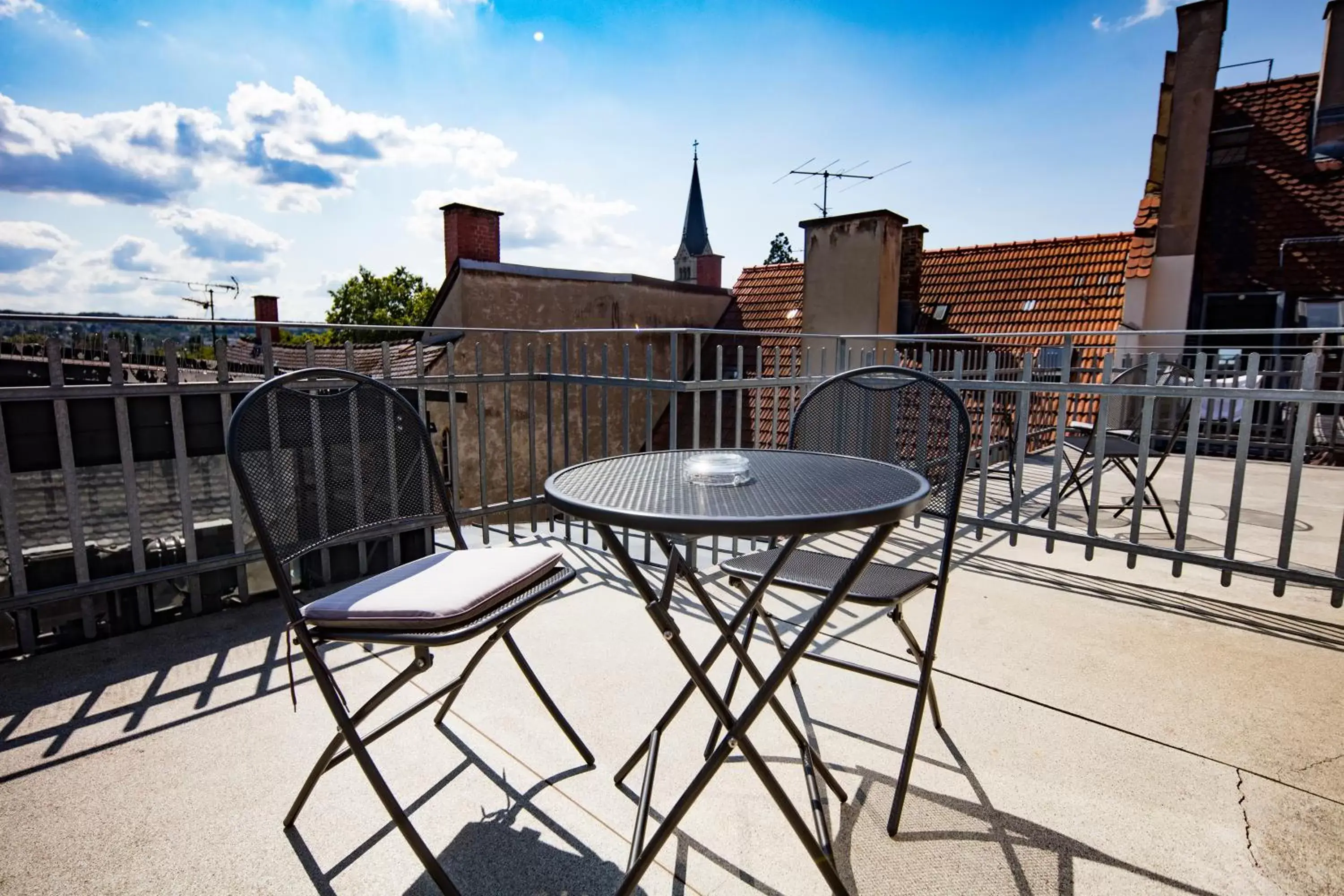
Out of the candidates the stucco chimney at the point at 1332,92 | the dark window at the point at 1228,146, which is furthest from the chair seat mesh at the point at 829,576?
the dark window at the point at 1228,146

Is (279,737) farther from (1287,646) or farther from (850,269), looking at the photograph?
(850,269)

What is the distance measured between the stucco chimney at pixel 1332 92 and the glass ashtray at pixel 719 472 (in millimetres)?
14947

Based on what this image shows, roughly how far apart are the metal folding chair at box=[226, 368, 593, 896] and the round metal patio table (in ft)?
1.03

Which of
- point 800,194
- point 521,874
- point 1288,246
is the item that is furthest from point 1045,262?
point 521,874

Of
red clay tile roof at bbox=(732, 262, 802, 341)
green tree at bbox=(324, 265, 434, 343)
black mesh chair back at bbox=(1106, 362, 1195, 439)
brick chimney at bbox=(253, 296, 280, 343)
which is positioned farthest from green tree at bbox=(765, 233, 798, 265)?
black mesh chair back at bbox=(1106, 362, 1195, 439)

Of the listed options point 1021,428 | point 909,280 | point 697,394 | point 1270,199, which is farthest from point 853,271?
point 697,394

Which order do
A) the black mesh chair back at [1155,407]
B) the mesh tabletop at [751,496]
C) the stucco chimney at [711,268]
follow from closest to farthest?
the mesh tabletop at [751,496] → the black mesh chair back at [1155,407] → the stucco chimney at [711,268]

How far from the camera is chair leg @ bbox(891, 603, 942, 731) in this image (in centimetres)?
177

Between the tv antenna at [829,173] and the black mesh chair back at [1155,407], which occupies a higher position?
the tv antenna at [829,173]

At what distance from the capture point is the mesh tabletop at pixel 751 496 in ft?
4.03

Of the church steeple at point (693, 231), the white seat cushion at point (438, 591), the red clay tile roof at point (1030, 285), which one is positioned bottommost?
the white seat cushion at point (438, 591)

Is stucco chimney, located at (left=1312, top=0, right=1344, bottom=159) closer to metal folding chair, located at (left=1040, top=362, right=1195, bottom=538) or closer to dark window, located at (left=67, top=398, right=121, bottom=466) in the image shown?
metal folding chair, located at (left=1040, top=362, right=1195, bottom=538)

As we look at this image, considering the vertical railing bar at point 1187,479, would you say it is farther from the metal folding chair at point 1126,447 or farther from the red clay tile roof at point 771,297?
the red clay tile roof at point 771,297

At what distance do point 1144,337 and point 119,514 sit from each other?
1320 centimetres
